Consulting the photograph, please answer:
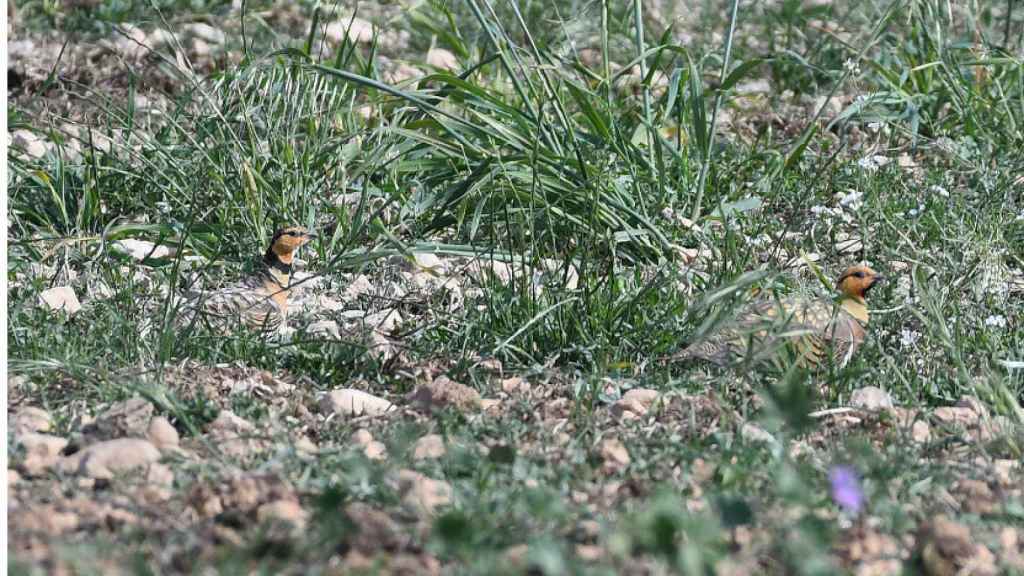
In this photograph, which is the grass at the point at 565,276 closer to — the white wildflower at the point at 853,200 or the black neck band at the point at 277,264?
the white wildflower at the point at 853,200

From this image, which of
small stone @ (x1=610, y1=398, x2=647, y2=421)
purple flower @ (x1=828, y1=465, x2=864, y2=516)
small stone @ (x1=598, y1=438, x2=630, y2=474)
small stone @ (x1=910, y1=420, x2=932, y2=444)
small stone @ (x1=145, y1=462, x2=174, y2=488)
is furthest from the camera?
small stone @ (x1=610, y1=398, x2=647, y2=421)

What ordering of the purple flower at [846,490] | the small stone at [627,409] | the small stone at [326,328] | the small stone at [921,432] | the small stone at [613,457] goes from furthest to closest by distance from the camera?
the small stone at [326,328] → the small stone at [627,409] → the small stone at [921,432] → the small stone at [613,457] → the purple flower at [846,490]

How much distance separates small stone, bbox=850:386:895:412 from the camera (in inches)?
165

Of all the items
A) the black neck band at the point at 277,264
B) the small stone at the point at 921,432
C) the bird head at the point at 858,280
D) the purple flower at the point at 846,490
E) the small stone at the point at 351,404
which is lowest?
the bird head at the point at 858,280

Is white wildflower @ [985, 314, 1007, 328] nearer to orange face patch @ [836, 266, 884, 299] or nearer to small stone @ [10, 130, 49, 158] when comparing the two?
orange face patch @ [836, 266, 884, 299]

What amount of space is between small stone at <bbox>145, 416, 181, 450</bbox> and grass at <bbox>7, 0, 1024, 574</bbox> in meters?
0.15

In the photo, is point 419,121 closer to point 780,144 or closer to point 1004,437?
point 780,144

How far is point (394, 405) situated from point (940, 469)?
1532mm

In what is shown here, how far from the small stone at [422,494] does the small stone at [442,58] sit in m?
4.76

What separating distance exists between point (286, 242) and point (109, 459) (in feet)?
7.05

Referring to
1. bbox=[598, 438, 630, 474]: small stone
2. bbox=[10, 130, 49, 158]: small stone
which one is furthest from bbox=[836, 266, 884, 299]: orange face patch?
Result: bbox=[10, 130, 49, 158]: small stone

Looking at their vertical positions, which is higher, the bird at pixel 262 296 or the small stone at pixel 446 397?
the small stone at pixel 446 397

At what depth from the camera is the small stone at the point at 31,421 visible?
3.78 m

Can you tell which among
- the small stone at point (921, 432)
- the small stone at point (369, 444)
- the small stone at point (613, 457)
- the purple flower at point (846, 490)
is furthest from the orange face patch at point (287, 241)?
the purple flower at point (846, 490)
